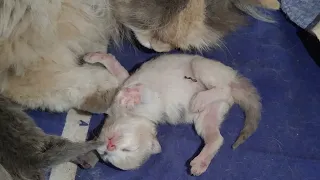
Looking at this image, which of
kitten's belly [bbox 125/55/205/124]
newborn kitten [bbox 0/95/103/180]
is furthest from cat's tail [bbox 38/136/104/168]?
kitten's belly [bbox 125/55/205/124]

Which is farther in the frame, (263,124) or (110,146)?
(263,124)

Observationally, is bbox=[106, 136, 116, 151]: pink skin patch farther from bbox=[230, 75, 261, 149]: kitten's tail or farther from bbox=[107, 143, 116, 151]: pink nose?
bbox=[230, 75, 261, 149]: kitten's tail

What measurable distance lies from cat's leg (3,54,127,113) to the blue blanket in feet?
0.36

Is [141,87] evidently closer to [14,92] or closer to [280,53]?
[14,92]

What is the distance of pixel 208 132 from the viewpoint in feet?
5.05

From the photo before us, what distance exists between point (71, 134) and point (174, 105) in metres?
0.30

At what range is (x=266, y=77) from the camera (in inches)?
67.6

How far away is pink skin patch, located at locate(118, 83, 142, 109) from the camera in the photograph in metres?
1.50

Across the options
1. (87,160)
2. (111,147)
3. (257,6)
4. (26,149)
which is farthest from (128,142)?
(257,6)

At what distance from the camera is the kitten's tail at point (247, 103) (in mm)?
1578

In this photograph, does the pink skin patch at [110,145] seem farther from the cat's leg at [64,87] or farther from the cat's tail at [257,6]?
the cat's tail at [257,6]

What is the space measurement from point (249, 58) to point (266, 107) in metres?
0.17

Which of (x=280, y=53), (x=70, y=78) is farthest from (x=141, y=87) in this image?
(x=280, y=53)

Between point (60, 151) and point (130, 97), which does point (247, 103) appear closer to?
point (130, 97)
